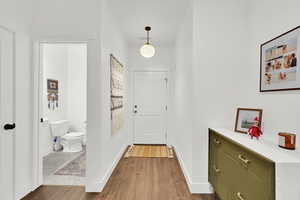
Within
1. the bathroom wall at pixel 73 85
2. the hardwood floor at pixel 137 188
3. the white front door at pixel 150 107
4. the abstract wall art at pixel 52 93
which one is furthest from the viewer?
the white front door at pixel 150 107

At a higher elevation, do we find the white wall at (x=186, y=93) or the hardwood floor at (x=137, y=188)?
the white wall at (x=186, y=93)

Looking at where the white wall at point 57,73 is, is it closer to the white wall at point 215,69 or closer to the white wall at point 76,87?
the white wall at point 76,87

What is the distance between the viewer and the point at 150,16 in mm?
3145

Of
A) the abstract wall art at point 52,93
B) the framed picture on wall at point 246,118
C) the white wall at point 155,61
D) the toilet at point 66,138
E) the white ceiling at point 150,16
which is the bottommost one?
the toilet at point 66,138

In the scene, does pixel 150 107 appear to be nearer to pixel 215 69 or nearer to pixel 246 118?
pixel 215 69

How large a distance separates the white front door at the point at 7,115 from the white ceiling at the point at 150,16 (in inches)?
57.6

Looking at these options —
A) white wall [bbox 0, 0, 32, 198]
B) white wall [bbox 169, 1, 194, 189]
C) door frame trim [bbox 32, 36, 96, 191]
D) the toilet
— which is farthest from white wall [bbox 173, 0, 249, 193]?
the toilet

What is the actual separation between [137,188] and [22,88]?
200cm

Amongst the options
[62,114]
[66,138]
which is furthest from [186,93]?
[62,114]

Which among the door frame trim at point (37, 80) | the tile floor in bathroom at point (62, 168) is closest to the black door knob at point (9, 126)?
the door frame trim at point (37, 80)

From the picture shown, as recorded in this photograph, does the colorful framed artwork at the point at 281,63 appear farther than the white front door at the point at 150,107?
No

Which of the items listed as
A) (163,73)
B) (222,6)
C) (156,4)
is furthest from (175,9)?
(163,73)

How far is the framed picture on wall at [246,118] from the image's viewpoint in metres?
1.95

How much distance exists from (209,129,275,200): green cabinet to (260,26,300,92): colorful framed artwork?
70 centimetres
